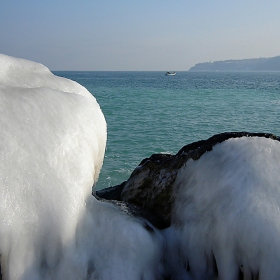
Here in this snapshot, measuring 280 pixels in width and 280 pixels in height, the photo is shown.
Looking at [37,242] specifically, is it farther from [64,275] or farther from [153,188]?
[153,188]

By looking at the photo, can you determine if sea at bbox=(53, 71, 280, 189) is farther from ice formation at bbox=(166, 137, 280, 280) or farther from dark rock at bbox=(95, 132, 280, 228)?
ice formation at bbox=(166, 137, 280, 280)

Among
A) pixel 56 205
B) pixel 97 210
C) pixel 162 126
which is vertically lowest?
pixel 162 126

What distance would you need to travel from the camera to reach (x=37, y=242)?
2830mm

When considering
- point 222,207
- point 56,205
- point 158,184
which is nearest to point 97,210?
point 56,205

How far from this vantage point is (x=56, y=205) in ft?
9.58

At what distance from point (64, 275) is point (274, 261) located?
164 cm

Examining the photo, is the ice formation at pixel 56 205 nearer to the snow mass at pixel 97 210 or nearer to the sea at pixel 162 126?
the snow mass at pixel 97 210

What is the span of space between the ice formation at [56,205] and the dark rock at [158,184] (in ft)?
1.20

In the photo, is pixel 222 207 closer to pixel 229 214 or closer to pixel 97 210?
pixel 229 214

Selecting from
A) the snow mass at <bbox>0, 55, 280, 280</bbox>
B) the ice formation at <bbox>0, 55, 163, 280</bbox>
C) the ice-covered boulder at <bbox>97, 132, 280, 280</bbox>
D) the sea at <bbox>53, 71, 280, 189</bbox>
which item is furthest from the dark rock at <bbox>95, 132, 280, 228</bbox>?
the sea at <bbox>53, 71, 280, 189</bbox>

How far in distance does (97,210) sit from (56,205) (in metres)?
0.53

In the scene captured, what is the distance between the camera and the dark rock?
3.87m

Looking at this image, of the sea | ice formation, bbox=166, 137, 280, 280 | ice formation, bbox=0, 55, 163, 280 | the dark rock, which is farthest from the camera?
the sea

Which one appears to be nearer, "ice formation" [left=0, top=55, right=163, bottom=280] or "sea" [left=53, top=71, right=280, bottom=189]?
"ice formation" [left=0, top=55, right=163, bottom=280]
